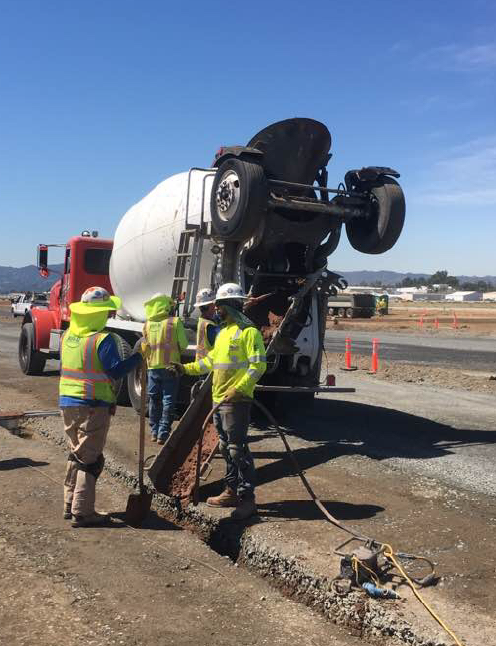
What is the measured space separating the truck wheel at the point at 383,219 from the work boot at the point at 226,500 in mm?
4095

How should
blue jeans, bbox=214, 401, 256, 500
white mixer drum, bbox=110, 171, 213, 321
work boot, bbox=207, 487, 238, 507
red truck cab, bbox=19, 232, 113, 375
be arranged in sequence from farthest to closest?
red truck cab, bbox=19, 232, 113, 375, white mixer drum, bbox=110, 171, 213, 321, work boot, bbox=207, 487, 238, 507, blue jeans, bbox=214, 401, 256, 500

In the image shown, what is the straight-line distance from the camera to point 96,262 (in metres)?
13.9

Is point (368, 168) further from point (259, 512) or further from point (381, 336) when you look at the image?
point (381, 336)

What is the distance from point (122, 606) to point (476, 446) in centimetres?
600

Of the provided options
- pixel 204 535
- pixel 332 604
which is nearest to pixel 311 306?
pixel 204 535

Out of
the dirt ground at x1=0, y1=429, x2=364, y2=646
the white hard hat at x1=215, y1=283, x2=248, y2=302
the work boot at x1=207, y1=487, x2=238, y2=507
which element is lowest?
the dirt ground at x1=0, y1=429, x2=364, y2=646

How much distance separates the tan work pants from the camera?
5688 mm

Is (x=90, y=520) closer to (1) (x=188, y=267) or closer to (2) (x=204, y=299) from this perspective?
(2) (x=204, y=299)

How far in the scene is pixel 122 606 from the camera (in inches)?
168

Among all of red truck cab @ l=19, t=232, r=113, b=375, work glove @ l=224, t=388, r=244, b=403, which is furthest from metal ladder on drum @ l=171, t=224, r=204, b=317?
red truck cab @ l=19, t=232, r=113, b=375

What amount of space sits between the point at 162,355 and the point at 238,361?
2847 millimetres

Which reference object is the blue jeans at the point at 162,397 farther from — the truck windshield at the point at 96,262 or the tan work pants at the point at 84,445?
the truck windshield at the point at 96,262

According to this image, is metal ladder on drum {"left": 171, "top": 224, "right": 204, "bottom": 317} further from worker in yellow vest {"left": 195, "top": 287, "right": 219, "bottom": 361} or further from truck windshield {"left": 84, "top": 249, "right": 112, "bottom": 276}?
truck windshield {"left": 84, "top": 249, "right": 112, "bottom": 276}

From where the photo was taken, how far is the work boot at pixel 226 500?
20.0ft
